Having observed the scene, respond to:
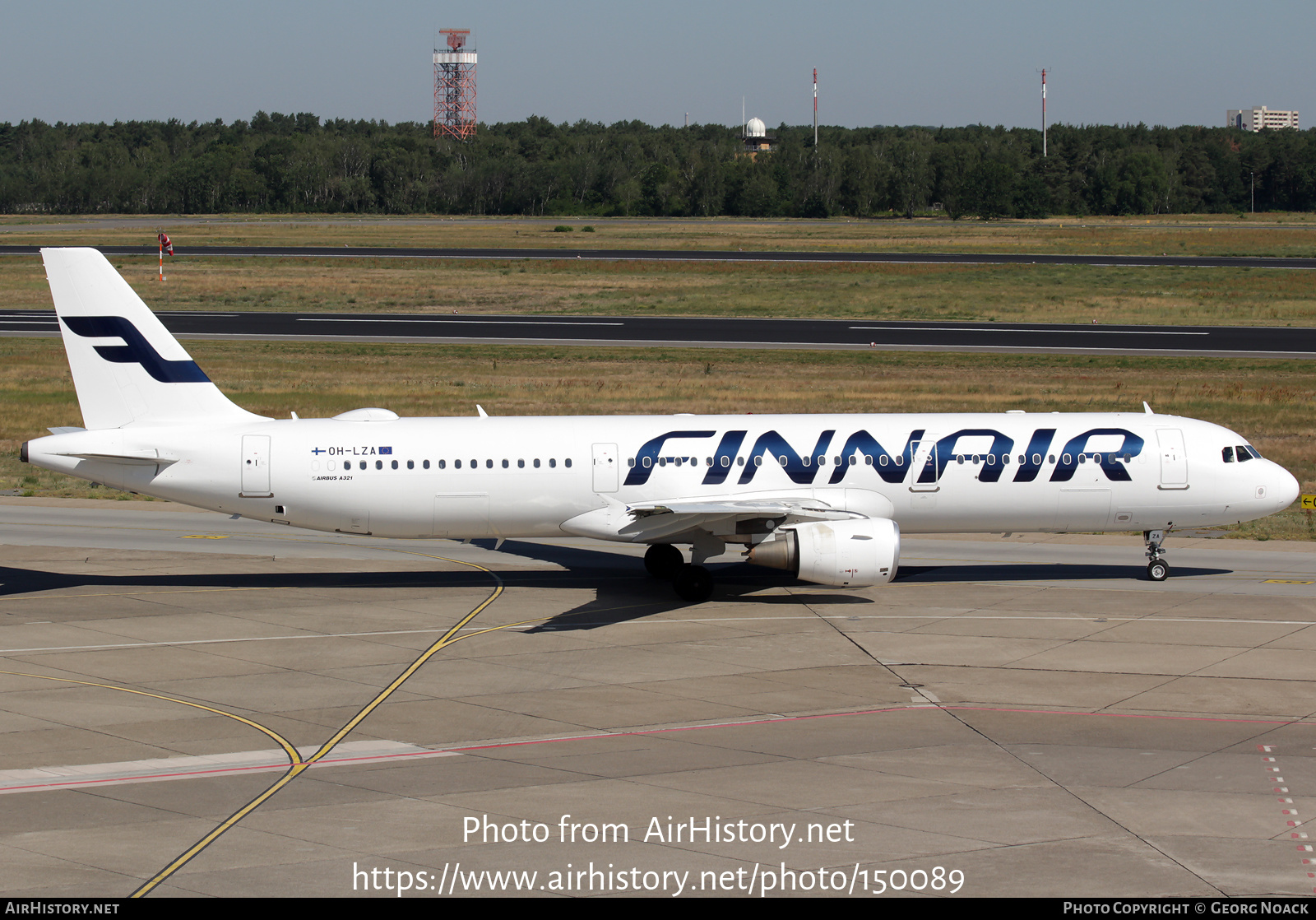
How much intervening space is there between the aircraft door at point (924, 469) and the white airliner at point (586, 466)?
0.03 meters

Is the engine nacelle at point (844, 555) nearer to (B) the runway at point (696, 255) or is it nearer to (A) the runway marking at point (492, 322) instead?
(A) the runway marking at point (492, 322)

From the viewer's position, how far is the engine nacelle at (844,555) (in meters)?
29.2

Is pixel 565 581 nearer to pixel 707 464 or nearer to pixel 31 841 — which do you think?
pixel 707 464

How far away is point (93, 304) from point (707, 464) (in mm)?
15561

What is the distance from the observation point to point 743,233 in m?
162

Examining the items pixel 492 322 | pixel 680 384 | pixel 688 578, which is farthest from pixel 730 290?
pixel 688 578

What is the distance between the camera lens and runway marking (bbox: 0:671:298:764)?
69.9 ft

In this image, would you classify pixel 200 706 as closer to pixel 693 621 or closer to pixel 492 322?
pixel 693 621

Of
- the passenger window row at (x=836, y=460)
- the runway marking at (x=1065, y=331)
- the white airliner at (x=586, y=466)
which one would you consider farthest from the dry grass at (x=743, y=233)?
the passenger window row at (x=836, y=460)

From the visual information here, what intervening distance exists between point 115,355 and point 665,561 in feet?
48.1

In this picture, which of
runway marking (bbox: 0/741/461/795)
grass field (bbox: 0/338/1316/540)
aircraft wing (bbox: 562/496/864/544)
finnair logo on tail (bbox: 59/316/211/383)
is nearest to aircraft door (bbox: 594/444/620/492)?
aircraft wing (bbox: 562/496/864/544)

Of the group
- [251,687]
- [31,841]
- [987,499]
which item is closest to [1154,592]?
[987,499]

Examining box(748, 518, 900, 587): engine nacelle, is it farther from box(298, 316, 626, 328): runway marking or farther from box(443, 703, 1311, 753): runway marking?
box(298, 316, 626, 328): runway marking

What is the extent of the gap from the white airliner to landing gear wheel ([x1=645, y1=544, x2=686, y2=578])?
1799 millimetres
